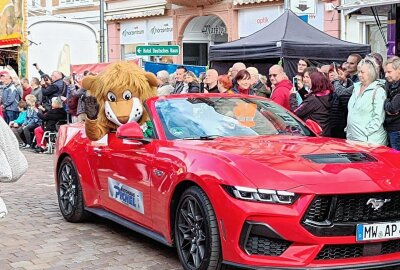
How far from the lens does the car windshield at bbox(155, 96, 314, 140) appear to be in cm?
588

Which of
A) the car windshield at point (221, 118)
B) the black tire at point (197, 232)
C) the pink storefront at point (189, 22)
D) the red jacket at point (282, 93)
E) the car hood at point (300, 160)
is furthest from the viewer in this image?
the pink storefront at point (189, 22)

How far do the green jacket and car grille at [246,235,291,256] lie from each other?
3186mm

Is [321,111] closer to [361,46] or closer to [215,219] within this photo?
[215,219]

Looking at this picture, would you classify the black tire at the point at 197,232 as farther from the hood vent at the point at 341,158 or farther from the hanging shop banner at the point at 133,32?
the hanging shop banner at the point at 133,32

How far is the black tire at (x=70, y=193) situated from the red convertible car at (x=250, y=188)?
33.0 inches

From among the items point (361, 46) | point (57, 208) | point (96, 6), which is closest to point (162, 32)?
point (96, 6)

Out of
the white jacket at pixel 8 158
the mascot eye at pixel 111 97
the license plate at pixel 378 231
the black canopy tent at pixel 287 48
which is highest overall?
the black canopy tent at pixel 287 48

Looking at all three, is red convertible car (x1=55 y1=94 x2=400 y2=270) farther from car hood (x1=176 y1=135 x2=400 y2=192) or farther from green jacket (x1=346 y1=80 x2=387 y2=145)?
green jacket (x1=346 y1=80 x2=387 y2=145)

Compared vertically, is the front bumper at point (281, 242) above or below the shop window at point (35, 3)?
below

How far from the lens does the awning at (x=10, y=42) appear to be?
22.1 meters

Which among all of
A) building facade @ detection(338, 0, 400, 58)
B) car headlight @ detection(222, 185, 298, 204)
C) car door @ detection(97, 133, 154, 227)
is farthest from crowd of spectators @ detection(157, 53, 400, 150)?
car headlight @ detection(222, 185, 298, 204)

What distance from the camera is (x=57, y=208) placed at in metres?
8.34

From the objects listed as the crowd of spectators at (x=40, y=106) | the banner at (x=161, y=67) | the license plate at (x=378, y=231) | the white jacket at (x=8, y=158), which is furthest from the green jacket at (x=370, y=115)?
the banner at (x=161, y=67)

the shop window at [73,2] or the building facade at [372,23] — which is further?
the shop window at [73,2]
